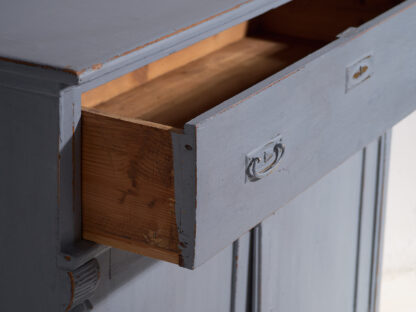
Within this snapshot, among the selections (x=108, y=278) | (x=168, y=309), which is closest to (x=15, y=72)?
(x=108, y=278)

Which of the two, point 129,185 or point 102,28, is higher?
point 102,28

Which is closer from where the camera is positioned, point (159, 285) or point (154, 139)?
point (154, 139)

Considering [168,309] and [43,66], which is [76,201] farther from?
[168,309]

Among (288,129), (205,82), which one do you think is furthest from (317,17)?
(288,129)

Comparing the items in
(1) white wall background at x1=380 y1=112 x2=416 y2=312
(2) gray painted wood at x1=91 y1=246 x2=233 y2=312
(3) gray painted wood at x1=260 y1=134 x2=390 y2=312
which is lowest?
(1) white wall background at x1=380 y1=112 x2=416 y2=312

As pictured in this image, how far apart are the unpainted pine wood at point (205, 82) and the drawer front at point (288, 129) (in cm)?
19

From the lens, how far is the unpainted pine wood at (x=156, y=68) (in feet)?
3.91

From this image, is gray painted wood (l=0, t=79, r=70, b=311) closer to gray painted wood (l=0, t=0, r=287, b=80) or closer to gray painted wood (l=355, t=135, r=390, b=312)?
gray painted wood (l=0, t=0, r=287, b=80)

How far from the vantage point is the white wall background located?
2.60 m

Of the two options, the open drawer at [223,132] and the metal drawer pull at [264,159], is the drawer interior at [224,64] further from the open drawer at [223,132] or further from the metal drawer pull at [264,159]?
the metal drawer pull at [264,159]

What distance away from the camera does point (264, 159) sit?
961mm

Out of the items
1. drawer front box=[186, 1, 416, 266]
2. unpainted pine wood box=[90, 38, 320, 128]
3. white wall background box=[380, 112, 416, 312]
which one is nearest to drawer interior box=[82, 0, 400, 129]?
unpainted pine wood box=[90, 38, 320, 128]

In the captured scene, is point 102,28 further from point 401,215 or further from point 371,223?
point 401,215

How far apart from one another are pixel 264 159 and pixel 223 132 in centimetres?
12
